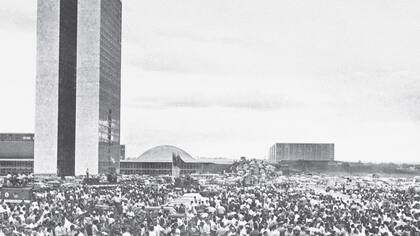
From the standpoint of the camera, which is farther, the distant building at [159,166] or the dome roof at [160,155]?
the dome roof at [160,155]

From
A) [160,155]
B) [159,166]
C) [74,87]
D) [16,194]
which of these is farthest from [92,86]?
[16,194]

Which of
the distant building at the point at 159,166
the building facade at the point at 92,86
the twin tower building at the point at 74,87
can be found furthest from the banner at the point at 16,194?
the distant building at the point at 159,166

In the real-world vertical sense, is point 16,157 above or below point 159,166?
above

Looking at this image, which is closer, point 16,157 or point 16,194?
point 16,194

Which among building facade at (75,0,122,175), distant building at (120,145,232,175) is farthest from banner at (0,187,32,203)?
distant building at (120,145,232,175)

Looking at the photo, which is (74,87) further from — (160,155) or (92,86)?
(160,155)

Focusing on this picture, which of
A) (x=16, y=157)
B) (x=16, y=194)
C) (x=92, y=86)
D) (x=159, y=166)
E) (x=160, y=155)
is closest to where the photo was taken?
(x=16, y=194)

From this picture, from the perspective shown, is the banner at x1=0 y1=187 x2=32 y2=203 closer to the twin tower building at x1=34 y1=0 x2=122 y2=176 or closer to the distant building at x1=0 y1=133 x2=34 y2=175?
the twin tower building at x1=34 y1=0 x2=122 y2=176

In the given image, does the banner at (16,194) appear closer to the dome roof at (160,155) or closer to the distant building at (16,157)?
the distant building at (16,157)

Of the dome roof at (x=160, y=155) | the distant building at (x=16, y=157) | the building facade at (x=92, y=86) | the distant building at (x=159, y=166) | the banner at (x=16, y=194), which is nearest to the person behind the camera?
the banner at (x=16, y=194)
